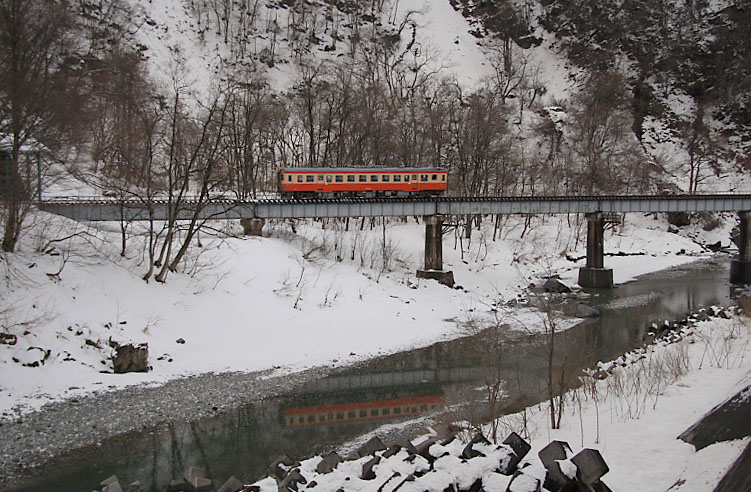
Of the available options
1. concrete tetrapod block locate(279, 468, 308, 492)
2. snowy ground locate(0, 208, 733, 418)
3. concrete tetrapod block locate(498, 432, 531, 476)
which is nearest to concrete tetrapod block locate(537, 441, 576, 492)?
concrete tetrapod block locate(498, 432, 531, 476)

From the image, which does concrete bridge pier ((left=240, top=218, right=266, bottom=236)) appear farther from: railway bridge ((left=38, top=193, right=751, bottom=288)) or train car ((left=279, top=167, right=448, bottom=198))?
train car ((left=279, top=167, right=448, bottom=198))

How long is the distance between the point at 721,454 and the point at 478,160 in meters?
39.3

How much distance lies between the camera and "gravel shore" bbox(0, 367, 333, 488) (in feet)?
35.0

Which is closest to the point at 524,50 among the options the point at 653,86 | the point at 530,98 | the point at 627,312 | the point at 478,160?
the point at 530,98

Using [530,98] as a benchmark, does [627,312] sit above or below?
below

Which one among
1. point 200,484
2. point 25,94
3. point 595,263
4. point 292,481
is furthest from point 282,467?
point 595,263

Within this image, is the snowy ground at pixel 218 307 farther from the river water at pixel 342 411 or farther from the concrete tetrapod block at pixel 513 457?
the concrete tetrapod block at pixel 513 457

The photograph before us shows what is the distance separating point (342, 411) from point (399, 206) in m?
19.7

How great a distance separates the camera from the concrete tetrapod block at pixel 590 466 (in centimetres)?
502

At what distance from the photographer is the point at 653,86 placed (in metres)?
70.2

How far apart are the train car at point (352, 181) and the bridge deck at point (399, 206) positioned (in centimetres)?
242

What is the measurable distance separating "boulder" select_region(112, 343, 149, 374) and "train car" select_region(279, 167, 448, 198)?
18940 mm

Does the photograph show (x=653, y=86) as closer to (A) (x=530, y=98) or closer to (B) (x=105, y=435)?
(A) (x=530, y=98)

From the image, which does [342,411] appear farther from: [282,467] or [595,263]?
[595,263]
